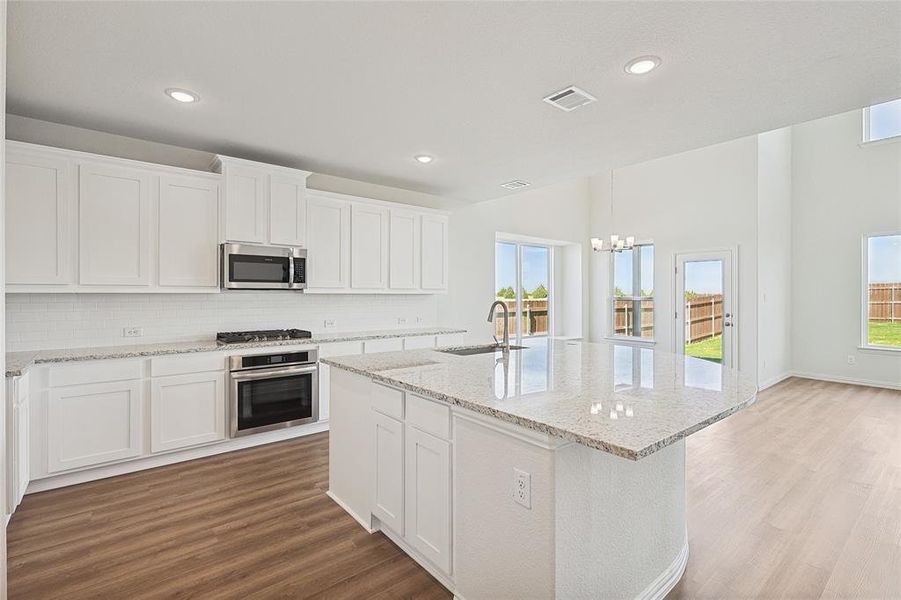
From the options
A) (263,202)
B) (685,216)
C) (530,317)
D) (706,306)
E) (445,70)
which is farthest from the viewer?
(530,317)

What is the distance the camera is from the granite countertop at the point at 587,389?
1.42 meters

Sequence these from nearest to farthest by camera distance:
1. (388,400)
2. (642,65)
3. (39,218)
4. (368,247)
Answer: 1. (388,400)
2. (642,65)
3. (39,218)
4. (368,247)

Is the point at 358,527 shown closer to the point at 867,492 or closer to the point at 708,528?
the point at 708,528

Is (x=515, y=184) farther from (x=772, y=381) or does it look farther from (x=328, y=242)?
(x=772, y=381)

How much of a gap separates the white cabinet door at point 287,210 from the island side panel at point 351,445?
5.83 ft

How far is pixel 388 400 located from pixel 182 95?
7.71ft

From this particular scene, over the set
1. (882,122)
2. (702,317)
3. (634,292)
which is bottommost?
(702,317)

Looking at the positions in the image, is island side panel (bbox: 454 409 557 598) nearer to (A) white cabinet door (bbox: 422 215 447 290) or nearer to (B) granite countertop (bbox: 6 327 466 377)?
(B) granite countertop (bbox: 6 327 466 377)

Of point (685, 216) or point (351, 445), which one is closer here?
point (351, 445)

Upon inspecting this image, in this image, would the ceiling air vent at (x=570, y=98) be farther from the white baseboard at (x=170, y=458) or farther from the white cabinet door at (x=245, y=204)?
the white baseboard at (x=170, y=458)

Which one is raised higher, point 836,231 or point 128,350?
point 836,231

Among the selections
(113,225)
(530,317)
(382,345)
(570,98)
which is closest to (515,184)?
(570,98)

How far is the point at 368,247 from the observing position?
4766mm

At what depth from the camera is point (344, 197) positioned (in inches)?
180
